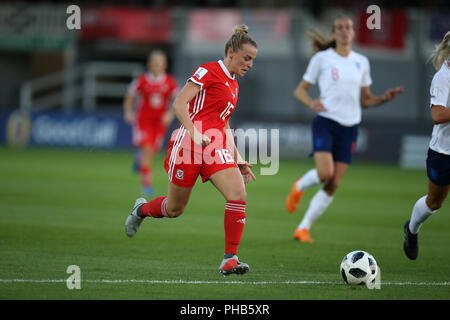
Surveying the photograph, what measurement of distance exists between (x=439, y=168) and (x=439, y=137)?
12.0 inches

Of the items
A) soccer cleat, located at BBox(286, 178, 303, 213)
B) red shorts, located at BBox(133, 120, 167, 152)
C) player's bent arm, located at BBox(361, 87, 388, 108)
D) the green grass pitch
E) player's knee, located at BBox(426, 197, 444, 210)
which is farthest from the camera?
red shorts, located at BBox(133, 120, 167, 152)

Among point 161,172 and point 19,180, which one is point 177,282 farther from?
point 161,172

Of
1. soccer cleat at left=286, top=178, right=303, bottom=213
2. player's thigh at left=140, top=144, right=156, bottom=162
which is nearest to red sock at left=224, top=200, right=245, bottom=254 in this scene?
soccer cleat at left=286, top=178, right=303, bottom=213

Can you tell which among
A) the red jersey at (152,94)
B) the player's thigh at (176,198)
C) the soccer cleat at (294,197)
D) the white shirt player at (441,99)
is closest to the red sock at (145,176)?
the red jersey at (152,94)

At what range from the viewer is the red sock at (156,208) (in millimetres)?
7693

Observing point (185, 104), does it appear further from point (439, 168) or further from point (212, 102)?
point (439, 168)

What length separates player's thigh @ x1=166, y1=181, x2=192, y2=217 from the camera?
730cm

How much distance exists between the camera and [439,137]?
7.51m

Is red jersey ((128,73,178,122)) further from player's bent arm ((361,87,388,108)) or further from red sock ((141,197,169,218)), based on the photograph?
red sock ((141,197,169,218))

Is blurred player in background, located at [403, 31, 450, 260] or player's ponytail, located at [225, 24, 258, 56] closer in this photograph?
player's ponytail, located at [225, 24, 258, 56]

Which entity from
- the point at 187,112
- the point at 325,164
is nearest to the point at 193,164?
the point at 187,112

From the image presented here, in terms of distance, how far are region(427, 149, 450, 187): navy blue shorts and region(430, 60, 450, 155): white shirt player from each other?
55 mm

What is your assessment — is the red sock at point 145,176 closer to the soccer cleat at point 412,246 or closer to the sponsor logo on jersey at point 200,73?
the soccer cleat at point 412,246

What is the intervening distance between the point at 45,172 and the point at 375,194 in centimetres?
791
